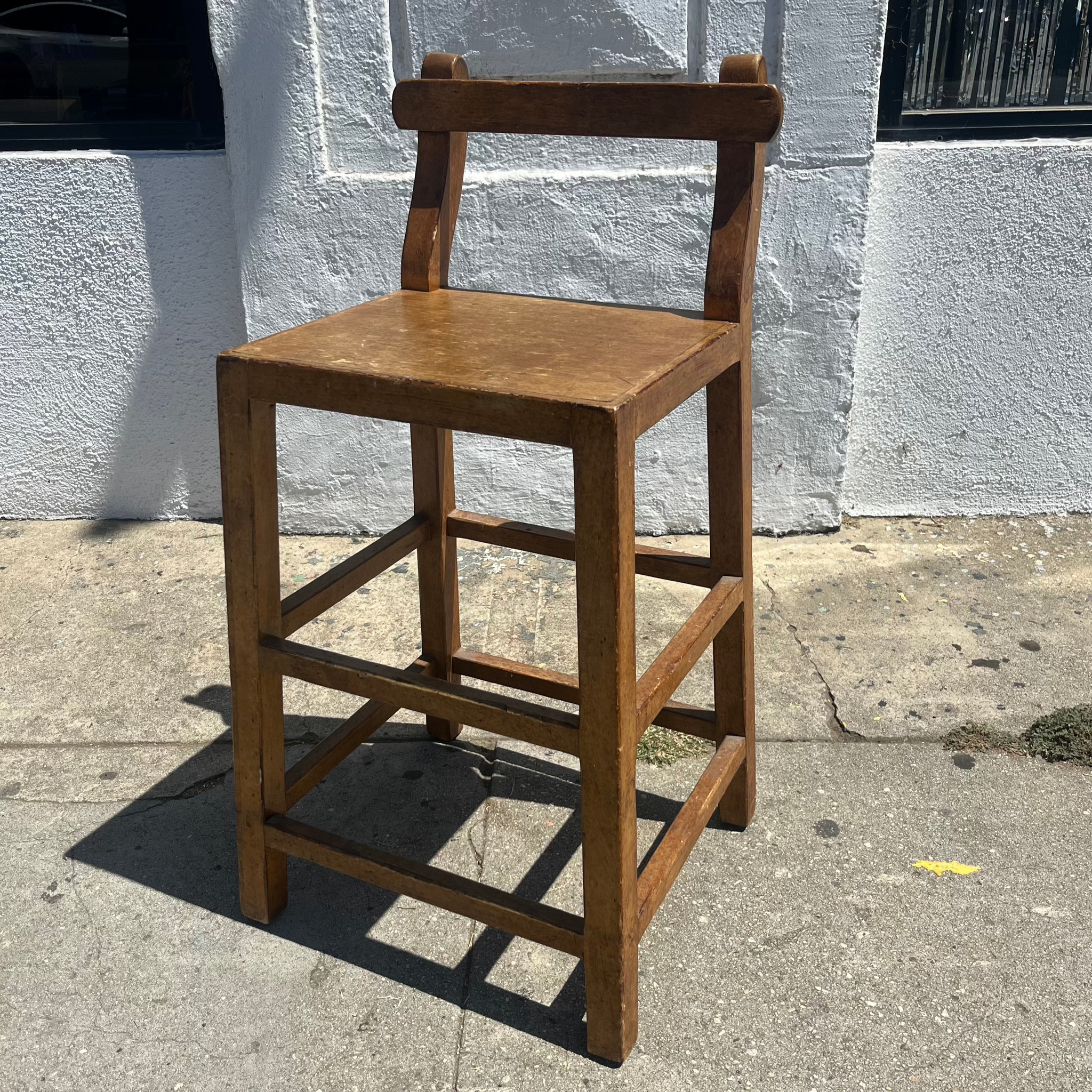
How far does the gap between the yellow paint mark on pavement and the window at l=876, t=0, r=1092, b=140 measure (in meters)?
1.91

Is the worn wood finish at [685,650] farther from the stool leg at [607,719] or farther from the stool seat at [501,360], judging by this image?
the stool seat at [501,360]

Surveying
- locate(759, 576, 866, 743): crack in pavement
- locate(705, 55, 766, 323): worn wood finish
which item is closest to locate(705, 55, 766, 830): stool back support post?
locate(705, 55, 766, 323): worn wood finish

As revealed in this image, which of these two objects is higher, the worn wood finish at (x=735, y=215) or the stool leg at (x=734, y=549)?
the worn wood finish at (x=735, y=215)

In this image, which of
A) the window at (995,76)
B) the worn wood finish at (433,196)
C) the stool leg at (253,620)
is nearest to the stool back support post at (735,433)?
the worn wood finish at (433,196)

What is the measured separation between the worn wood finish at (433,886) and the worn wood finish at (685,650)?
0.32 meters

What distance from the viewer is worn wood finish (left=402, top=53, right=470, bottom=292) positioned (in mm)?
1912

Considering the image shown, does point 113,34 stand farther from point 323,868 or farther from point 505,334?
point 323,868

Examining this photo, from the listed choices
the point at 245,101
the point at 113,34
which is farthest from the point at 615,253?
the point at 113,34

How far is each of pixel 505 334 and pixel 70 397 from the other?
2.01 meters

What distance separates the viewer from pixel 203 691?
2574mm

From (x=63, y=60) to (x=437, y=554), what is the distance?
1891mm

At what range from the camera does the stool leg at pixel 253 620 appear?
1661 millimetres

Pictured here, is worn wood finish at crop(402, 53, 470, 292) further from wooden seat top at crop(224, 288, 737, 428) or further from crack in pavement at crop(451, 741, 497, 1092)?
crack in pavement at crop(451, 741, 497, 1092)

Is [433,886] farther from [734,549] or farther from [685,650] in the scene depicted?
[734,549]
